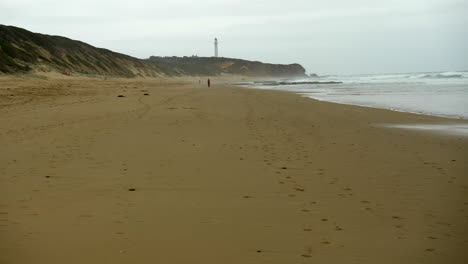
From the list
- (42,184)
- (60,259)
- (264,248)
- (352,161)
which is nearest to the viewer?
(60,259)

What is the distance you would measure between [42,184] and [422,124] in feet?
31.7

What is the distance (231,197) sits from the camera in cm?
445

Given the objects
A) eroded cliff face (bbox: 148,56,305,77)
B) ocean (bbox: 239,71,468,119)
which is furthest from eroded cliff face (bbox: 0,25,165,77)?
eroded cliff face (bbox: 148,56,305,77)

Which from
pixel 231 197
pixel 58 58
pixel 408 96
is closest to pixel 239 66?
pixel 58 58

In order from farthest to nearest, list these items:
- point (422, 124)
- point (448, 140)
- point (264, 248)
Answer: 1. point (422, 124)
2. point (448, 140)
3. point (264, 248)

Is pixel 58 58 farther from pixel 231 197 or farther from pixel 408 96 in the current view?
pixel 231 197

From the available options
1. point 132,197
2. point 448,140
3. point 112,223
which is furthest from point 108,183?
point 448,140

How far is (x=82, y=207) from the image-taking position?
4.11m

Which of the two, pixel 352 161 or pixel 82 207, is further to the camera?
pixel 352 161

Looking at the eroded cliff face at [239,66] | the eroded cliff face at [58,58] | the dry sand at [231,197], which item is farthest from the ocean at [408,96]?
the eroded cliff face at [239,66]

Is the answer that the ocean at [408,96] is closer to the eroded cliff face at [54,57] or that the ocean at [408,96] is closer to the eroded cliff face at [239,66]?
the eroded cliff face at [54,57]

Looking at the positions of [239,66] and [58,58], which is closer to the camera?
[58,58]

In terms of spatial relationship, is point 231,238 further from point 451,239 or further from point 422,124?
point 422,124

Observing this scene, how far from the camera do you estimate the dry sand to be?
3.12m
